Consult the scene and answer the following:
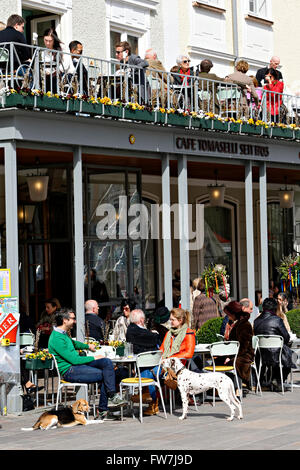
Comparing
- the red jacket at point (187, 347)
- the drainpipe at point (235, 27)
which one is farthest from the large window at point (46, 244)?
the drainpipe at point (235, 27)

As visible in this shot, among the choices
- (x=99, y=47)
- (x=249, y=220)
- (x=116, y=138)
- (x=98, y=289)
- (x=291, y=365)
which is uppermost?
(x=99, y=47)

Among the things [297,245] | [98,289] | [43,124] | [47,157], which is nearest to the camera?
[43,124]

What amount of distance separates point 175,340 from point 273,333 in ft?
7.87

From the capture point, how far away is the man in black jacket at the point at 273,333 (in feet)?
46.2

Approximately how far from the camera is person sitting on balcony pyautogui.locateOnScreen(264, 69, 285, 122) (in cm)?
1797

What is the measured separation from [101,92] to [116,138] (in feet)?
2.47

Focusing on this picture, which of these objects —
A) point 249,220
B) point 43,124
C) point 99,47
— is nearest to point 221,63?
point 99,47

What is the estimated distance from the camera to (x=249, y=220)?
17484mm

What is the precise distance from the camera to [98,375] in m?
12.1

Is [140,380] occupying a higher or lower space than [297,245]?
lower

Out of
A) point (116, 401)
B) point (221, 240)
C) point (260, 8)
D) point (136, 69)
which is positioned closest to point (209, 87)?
point (136, 69)

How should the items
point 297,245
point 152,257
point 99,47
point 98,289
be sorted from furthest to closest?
1. point 297,245
2. point 152,257
3. point 99,47
4. point 98,289

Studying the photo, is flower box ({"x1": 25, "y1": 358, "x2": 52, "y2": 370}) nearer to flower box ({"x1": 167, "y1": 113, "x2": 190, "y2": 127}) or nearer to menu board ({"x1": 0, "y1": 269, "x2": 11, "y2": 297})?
menu board ({"x1": 0, "y1": 269, "x2": 11, "y2": 297})

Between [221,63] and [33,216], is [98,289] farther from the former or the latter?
[221,63]
